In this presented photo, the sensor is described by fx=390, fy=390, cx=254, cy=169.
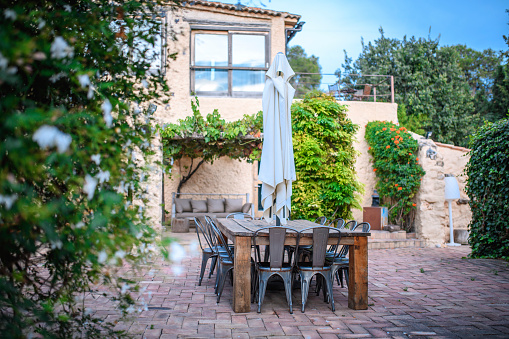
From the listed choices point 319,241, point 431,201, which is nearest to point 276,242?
point 319,241

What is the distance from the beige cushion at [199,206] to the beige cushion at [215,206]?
0.39 feet

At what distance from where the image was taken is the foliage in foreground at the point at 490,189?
6.07 metres

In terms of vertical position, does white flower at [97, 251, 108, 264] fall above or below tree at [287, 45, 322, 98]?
below

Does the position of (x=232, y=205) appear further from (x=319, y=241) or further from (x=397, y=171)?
(x=319, y=241)

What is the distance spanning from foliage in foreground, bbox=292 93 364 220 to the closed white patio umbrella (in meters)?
3.29

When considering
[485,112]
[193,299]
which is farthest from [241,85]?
[485,112]

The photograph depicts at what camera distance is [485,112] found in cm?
1825

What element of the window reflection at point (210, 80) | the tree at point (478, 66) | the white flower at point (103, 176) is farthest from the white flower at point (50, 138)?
the tree at point (478, 66)

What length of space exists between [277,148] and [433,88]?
48.8 feet

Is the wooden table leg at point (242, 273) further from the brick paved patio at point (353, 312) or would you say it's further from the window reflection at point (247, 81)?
the window reflection at point (247, 81)

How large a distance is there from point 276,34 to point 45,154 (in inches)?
384

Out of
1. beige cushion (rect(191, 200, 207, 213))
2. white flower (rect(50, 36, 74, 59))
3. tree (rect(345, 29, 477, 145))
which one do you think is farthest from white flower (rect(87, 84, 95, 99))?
tree (rect(345, 29, 477, 145))

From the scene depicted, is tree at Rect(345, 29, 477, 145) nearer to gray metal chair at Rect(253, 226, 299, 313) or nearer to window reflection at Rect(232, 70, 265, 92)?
window reflection at Rect(232, 70, 265, 92)

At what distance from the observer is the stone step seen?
7809 millimetres
